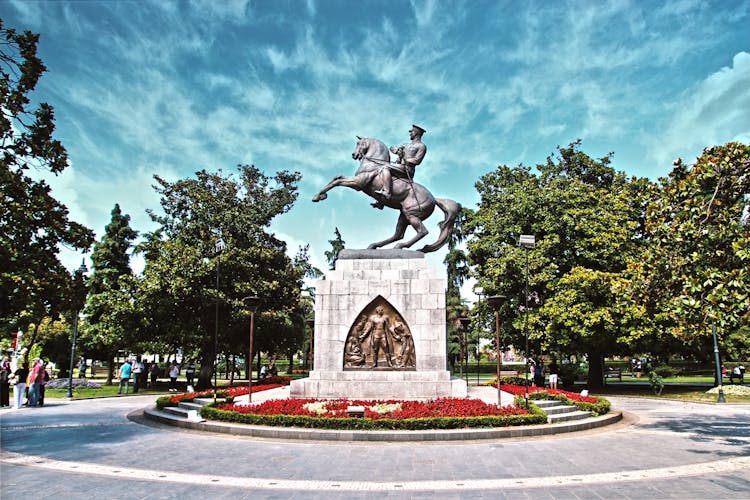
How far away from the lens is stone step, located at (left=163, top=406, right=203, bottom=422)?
42.7ft

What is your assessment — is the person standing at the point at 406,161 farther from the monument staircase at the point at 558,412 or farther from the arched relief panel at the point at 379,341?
the monument staircase at the point at 558,412

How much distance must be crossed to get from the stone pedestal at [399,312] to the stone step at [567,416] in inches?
106

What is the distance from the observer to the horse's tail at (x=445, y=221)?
1727 cm

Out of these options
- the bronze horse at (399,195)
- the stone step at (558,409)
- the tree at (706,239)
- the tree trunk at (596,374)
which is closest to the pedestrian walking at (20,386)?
the bronze horse at (399,195)

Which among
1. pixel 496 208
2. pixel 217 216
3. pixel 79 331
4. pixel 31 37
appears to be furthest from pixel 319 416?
pixel 79 331

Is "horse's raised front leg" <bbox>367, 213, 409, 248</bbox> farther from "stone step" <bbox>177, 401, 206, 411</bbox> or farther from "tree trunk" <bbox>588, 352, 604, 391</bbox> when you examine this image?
"tree trunk" <bbox>588, 352, 604, 391</bbox>

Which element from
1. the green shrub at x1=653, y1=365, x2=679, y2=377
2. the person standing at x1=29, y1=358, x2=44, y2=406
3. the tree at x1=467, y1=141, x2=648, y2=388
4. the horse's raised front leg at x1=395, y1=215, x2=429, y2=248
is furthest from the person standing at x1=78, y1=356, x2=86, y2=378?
the green shrub at x1=653, y1=365, x2=679, y2=377

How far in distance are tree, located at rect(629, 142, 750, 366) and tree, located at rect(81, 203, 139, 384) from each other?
23.2m

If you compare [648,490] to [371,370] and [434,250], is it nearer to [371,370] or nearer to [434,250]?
[371,370]

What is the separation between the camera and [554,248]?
27016 mm

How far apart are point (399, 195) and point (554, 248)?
13401 mm

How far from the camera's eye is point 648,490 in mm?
6930

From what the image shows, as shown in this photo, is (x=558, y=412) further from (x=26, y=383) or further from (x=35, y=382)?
(x=26, y=383)

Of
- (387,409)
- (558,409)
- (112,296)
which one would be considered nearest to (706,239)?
(558,409)
